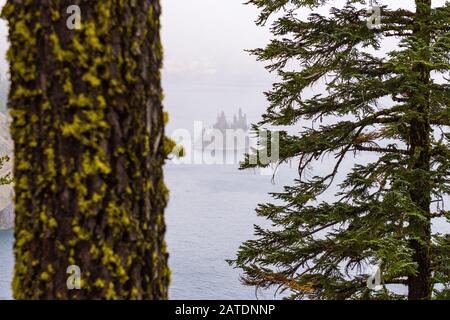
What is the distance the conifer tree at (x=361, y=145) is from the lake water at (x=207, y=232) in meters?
10.6

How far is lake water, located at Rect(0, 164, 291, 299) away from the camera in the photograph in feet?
115

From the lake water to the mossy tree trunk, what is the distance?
16.0 metres

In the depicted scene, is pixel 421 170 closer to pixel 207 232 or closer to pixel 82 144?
pixel 82 144

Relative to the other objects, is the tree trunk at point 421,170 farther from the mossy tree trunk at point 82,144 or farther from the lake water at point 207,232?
the lake water at point 207,232

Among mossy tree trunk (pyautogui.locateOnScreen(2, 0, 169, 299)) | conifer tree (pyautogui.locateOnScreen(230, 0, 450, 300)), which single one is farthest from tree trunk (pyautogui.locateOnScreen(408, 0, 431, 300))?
mossy tree trunk (pyautogui.locateOnScreen(2, 0, 169, 299))

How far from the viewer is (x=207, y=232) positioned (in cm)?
4694

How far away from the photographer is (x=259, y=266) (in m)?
7.88

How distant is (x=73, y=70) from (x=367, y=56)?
19.7 feet

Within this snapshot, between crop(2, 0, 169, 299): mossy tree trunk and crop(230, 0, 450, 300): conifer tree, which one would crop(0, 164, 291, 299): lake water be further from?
crop(2, 0, 169, 299): mossy tree trunk

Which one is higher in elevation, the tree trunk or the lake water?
the tree trunk
